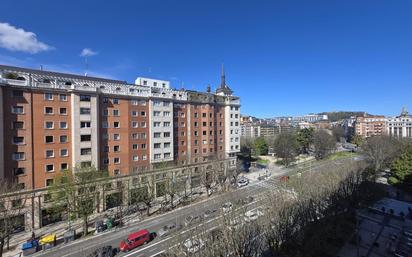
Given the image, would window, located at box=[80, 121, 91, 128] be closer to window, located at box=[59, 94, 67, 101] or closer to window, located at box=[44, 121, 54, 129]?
window, located at box=[44, 121, 54, 129]

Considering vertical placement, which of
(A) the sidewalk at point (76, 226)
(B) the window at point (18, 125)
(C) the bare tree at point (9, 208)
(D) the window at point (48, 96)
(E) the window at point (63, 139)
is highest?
(D) the window at point (48, 96)

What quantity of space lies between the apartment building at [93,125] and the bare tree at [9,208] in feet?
7.70

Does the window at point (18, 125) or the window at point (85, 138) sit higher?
the window at point (18, 125)

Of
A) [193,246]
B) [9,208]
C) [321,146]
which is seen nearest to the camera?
[193,246]

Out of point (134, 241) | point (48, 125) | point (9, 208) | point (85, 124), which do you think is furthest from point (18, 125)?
point (134, 241)

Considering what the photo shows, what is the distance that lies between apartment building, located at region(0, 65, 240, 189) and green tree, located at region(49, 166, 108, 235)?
475cm

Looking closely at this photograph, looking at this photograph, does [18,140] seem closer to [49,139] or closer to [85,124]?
[49,139]

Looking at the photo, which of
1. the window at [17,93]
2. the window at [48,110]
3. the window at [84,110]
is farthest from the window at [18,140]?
the window at [84,110]

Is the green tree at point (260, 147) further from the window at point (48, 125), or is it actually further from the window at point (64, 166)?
the window at point (48, 125)

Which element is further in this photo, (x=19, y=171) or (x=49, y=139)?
(x=49, y=139)

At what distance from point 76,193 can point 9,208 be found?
827cm

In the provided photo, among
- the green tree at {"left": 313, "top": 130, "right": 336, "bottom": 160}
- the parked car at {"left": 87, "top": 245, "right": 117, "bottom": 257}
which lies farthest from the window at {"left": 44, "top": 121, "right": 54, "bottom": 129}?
the green tree at {"left": 313, "top": 130, "right": 336, "bottom": 160}

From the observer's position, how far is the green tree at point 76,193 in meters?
33.9

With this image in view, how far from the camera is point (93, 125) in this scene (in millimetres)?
41531
